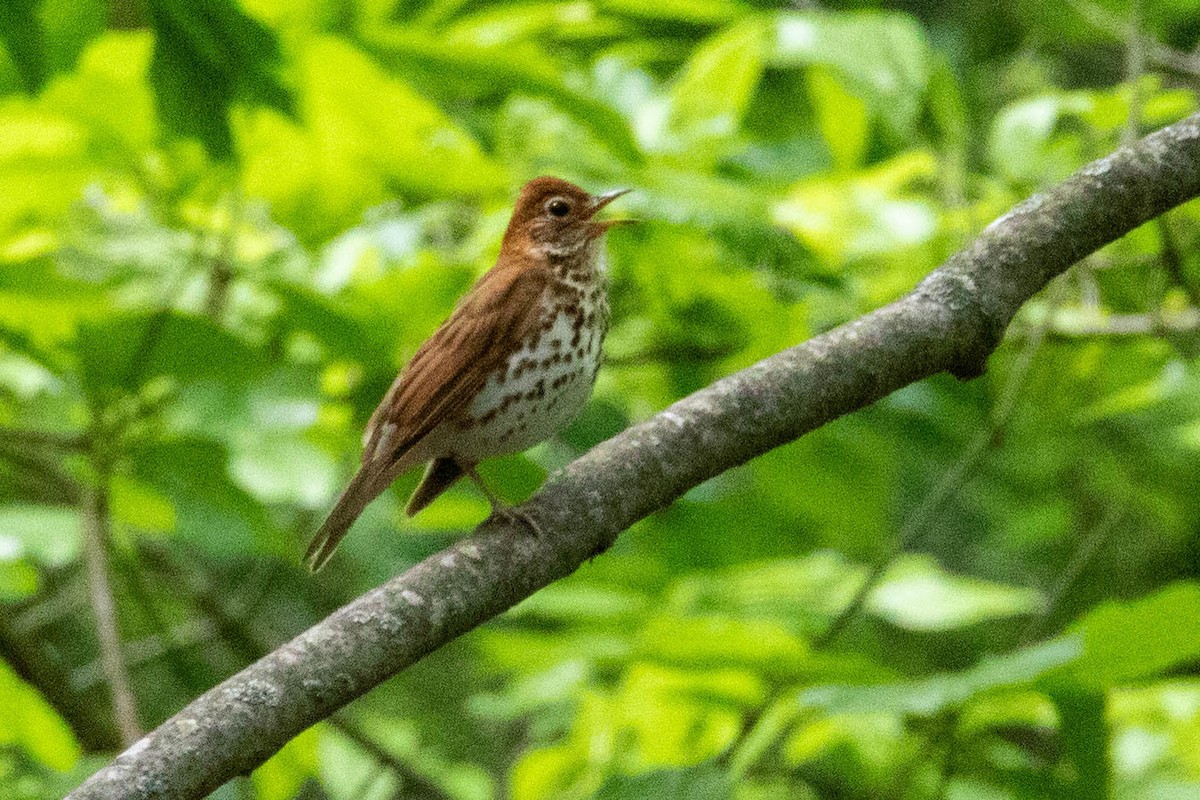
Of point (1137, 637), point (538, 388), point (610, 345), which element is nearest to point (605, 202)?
point (538, 388)

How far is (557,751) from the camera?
10.5 feet

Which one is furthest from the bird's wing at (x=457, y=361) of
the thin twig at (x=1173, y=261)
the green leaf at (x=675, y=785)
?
the thin twig at (x=1173, y=261)

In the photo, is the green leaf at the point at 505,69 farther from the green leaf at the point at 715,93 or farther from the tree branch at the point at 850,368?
the tree branch at the point at 850,368

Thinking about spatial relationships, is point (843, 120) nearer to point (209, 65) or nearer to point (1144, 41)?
point (1144, 41)

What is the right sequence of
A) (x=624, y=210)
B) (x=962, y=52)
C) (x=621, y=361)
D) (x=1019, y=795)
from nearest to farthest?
(x=1019, y=795), (x=624, y=210), (x=621, y=361), (x=962, y=52)

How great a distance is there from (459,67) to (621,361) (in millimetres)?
960

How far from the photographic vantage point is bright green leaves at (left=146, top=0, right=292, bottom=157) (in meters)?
1.91

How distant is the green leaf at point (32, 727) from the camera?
249 centimetres

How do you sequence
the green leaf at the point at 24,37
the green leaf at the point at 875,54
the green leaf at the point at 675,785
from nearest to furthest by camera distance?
1. the green leaf at the point at 24,37
2. the green leaf at the point at 675,785
3. the green leaf at the point at 875,54

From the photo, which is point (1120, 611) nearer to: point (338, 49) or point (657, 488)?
point (657, 488)

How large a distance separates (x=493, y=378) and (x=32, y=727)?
1122 millimetres

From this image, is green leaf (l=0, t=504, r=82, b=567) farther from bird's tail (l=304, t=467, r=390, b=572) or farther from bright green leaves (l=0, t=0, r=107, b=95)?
bright green leaves (l=0, t=0, r=107, b=95)

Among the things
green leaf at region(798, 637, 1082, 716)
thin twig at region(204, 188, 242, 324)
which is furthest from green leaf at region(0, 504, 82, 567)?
green leaf at region(798, 637, 1082, 716)

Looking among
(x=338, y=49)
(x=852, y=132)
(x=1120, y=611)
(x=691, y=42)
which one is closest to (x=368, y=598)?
(x=1120, y=611)
